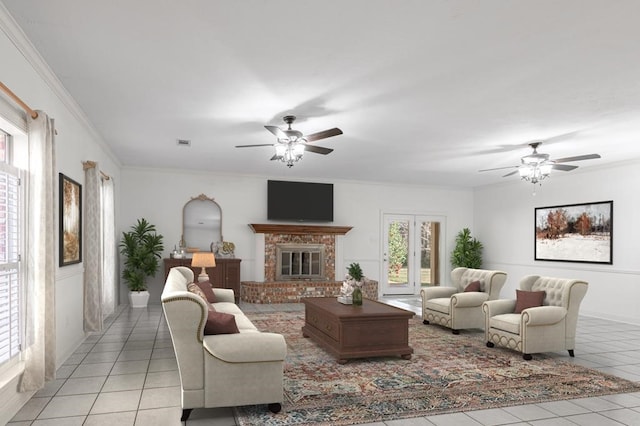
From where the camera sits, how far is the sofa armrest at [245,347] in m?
3.38

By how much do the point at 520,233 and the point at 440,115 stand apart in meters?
6.03

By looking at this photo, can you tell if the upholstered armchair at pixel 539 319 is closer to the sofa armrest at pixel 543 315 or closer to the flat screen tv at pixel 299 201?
the sofa armrest at pixel 543 315

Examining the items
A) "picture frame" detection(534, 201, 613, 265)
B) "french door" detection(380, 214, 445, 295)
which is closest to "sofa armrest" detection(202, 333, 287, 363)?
"picture frame" detection(534, 201, 613, 265)

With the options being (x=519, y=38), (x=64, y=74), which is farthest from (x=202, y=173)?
(x=519, y=38)

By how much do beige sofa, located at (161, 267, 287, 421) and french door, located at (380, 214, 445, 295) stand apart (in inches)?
307

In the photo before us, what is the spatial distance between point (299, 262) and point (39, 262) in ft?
22.7

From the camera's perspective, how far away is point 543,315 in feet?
17.4

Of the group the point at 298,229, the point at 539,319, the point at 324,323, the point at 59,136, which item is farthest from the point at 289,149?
the point at 298,229

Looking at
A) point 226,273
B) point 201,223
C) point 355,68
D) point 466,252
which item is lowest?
point 226,273

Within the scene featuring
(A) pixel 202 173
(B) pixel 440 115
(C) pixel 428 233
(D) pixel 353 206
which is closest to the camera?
(B) pixel 440 115

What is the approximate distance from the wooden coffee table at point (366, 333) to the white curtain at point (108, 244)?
390 centimetres

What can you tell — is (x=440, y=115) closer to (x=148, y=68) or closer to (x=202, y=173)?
(x=148, y=68)

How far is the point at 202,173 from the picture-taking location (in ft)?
32.0

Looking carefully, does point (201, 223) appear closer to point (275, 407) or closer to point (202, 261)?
point (202, 261)
